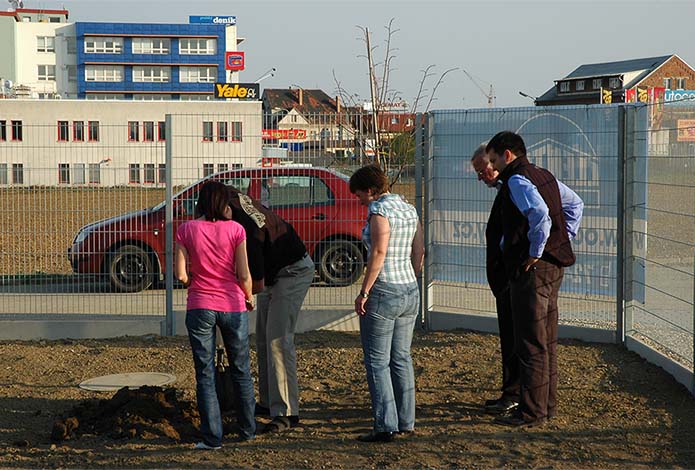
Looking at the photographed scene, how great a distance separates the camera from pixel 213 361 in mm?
6176

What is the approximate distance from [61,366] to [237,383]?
319cm

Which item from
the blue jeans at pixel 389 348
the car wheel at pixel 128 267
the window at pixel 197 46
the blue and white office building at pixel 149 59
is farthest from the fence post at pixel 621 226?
the window at pixel 197 46

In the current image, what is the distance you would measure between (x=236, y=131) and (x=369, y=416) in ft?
13.4

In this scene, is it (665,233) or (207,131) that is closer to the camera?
(665,233)

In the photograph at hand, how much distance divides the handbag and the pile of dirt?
0.21m

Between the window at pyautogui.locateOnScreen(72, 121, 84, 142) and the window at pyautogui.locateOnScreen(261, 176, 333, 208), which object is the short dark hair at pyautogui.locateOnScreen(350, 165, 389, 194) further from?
the window at pyautogui.locateOnScreen(72, 121, 84, 142)

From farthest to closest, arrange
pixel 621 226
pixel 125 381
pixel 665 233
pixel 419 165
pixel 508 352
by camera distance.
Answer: pixel 419 165 → pixel 621 226 → pixel 665 233 → pixel 125 381 → pixel 508 352

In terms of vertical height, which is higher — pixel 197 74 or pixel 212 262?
pixel 197 74

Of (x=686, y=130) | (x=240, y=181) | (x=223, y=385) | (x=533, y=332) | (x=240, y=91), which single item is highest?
(x=240, y=91)

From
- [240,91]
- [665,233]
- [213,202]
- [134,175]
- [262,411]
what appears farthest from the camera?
[240,91]

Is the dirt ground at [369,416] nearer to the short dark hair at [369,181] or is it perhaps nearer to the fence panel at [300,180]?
the fence panel at [300,180]

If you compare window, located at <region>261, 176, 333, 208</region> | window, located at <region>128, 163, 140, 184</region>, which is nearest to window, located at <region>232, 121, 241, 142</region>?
window, located at <region>261, 176, 333, 208</region>

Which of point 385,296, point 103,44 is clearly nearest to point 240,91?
point 385,296

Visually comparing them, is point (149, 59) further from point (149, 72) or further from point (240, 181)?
point (240, 181)
